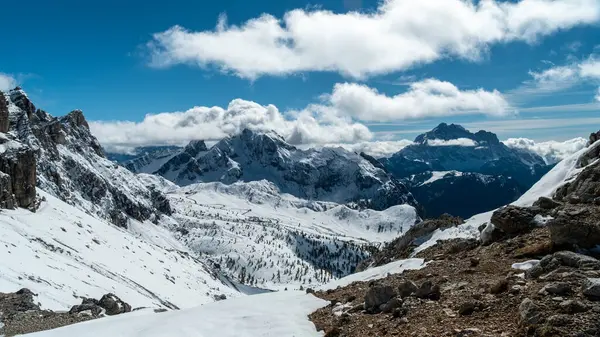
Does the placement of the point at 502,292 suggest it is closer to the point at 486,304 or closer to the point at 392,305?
the point at 486,304

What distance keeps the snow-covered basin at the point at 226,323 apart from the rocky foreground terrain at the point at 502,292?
1.22 metres

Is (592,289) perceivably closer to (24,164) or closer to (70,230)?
(70,230)

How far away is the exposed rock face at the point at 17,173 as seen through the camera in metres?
143

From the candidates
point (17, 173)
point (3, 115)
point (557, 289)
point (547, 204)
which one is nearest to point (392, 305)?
point (557, 289)

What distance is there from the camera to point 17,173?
506ft

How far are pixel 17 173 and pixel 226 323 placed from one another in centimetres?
16599

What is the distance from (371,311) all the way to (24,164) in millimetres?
175681

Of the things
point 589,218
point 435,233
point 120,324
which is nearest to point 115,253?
point 435,233

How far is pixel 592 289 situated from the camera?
13.3 metres

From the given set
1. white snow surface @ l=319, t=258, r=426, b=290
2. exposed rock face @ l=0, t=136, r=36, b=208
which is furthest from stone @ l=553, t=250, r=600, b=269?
exposed rock face @ l=0, t=136, r=36, b=208

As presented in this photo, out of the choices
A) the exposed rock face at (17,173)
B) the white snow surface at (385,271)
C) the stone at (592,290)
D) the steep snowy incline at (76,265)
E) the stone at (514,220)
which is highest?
the exposed rock face at (17,173)

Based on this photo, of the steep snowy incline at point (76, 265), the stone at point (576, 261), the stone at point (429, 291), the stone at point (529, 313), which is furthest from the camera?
the steep snowy incline at point (76, 265)

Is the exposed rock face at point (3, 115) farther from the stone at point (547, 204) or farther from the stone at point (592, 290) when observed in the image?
the stone at point (592, 290)

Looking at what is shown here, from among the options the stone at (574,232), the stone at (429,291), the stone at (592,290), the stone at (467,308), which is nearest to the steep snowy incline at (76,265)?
the stone at (429,291)
